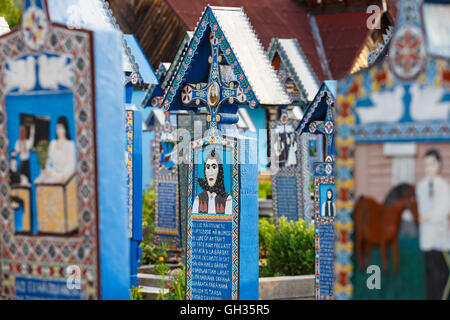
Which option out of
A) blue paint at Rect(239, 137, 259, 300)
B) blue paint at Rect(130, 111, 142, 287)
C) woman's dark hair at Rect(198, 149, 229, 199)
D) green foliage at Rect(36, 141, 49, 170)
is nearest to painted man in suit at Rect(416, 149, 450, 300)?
green foliage at Rect(36, 141, 49, 170)

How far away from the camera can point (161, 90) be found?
1210cm

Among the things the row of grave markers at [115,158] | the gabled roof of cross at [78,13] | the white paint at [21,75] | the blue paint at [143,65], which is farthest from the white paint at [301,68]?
the white paint at [21,75]

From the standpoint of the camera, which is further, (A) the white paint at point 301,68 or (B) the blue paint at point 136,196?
(A) the white paint at point 301,68

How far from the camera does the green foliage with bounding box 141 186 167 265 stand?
43.5 ft

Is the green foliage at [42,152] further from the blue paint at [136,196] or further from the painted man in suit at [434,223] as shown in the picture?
the blue paint at [136,196]

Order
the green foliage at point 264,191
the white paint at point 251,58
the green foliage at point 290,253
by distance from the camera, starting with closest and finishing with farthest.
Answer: the white paint at point 251,58
the green foliage at point 290,253
the green foliage at point 264,191

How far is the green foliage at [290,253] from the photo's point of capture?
1173 centimetres

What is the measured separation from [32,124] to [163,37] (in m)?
17.3

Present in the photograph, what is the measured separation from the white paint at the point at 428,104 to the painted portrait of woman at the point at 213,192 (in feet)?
12.2

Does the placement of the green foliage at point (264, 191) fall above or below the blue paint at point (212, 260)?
above

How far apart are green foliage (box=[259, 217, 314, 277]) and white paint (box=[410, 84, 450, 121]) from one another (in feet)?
22.6

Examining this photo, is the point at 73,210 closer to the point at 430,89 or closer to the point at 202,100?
the point at 430,89

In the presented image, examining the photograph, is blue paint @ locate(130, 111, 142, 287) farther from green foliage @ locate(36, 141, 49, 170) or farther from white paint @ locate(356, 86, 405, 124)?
white paint @ locate(356, 86, 405, 124)

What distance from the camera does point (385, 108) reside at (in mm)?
5090
